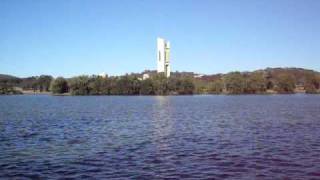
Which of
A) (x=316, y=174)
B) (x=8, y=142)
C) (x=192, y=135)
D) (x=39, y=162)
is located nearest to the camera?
(x=316, y=174)

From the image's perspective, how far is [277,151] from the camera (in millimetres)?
30750

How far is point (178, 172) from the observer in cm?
2373

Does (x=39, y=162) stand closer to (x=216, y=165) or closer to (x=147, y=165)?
(x=147, y=165)

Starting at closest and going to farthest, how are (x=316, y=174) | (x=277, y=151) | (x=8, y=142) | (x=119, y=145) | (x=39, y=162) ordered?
(x=316, y=174)
(x=39, y=162)
(x=277, y=151)
(x=119, y=145)
(x=8, y=142)

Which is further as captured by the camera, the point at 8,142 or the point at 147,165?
the point at 8,142

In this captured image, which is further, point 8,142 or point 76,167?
point 8,142

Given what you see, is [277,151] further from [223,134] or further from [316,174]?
[223,134]

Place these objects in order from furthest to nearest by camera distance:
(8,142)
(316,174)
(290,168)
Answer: (8,142)
(290,168)
(316,174)

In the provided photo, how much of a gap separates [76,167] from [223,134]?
778 inches

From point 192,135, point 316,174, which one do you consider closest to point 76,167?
point 316,174

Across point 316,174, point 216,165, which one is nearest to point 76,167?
point 216,165

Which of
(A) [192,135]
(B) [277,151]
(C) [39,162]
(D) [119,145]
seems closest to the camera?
(C) [39,162]

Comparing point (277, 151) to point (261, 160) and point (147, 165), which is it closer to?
point (261, 160)

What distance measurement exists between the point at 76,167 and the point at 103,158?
322cm
